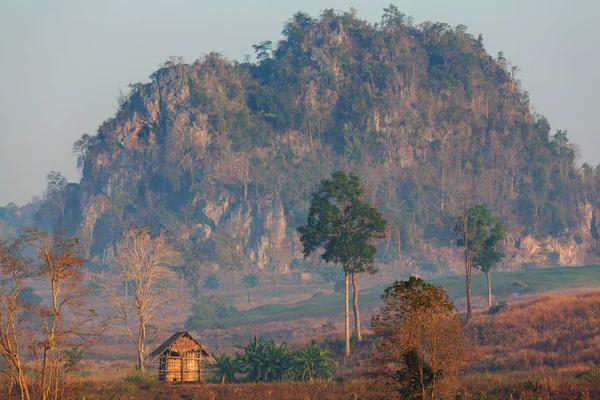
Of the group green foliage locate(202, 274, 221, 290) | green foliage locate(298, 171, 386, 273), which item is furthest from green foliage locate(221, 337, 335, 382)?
green foliage locate(202, 274, 221, 290)

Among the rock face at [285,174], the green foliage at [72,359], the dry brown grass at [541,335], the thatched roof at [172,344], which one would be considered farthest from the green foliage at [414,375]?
the rock face at [285,174]

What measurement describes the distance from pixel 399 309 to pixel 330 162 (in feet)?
532

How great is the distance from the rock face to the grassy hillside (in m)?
47.7

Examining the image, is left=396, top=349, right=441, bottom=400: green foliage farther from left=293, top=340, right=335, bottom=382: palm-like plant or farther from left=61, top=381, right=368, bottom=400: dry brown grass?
left=293, top=340, right=335, bottom=382: palm-like plant

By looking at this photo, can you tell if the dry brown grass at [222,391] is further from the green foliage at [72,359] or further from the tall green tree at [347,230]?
the tall green tree at [347,230]

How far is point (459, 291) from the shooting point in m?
102

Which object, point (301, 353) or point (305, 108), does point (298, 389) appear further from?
point (305, 108)

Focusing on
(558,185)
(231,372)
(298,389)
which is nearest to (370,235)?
(231,372)

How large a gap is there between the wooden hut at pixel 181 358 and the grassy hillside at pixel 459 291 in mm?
48558

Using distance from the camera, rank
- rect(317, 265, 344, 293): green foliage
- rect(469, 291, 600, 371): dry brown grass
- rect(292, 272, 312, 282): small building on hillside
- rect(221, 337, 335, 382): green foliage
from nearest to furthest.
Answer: rect(469, 291, 600, 371): dry brown grass → rect(221, 337, 335, 382): green foliage → rect(317, 265, 344, 293): green foliage → rect(292, 272, 312, 282): small building on hillside

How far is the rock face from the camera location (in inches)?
6845

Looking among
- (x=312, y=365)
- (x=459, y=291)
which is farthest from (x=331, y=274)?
(x=312, y=365)

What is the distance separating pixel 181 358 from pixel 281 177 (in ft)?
437

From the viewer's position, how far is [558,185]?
7505 inches
